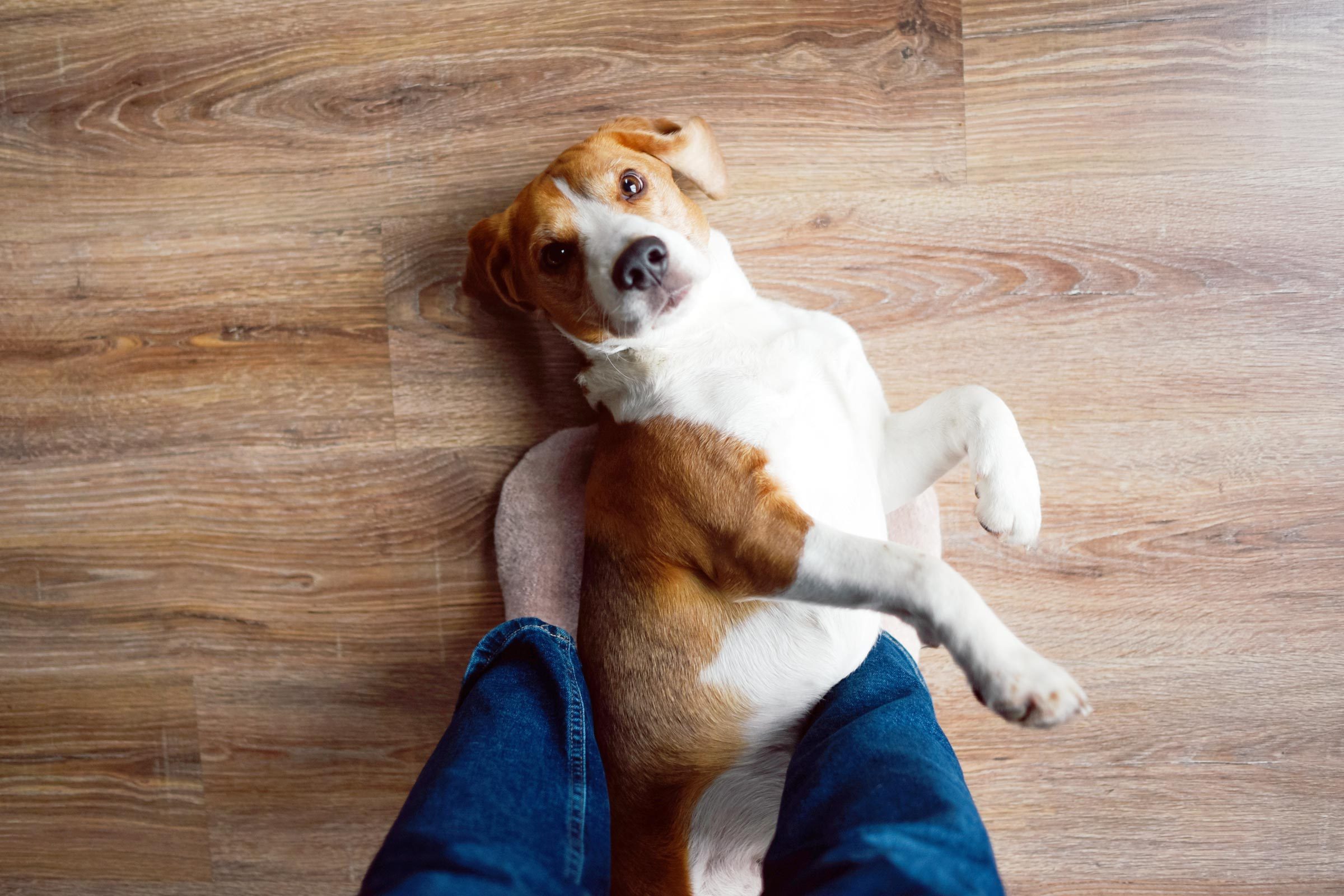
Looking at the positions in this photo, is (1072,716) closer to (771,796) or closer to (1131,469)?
(771,796)

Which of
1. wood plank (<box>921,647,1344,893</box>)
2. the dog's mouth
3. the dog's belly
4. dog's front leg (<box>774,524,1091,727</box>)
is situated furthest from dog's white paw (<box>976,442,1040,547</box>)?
the dog's mouth

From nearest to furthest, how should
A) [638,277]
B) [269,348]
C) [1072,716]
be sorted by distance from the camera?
[1072,716], [638,277], [269,348]

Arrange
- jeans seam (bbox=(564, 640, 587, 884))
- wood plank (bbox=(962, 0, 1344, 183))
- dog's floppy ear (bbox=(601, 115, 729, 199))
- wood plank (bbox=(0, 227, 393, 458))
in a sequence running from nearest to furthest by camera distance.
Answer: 1. jeans seam (bbox=(564, 640, 587, 884))
2. dog's floppy ear (bbox=(601, 115, 729, 199))
3. wood plank (bbox=(962, 0, 1344, 183))
4. wood plank (bbox=(0, 227, 393, 458))

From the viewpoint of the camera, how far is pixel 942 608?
1.29 m

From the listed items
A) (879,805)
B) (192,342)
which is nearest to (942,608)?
(879,805)

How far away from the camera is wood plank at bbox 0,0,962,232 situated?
194 centimetres

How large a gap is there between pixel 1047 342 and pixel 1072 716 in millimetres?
998

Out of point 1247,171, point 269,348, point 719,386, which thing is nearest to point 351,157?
point 269,348

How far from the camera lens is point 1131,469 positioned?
1.96 meters

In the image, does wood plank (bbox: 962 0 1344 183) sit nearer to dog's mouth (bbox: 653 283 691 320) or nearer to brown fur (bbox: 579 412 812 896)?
dog's mouth (bbox: 653 283 691 320)

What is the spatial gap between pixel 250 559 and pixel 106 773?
0.72 metres

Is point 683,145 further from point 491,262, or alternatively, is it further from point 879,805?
point 879,805

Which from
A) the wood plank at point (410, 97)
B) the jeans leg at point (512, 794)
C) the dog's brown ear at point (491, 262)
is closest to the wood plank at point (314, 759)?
the jeans leg at point (512, 794)

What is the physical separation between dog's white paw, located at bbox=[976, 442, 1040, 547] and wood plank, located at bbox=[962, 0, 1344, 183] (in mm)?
773
